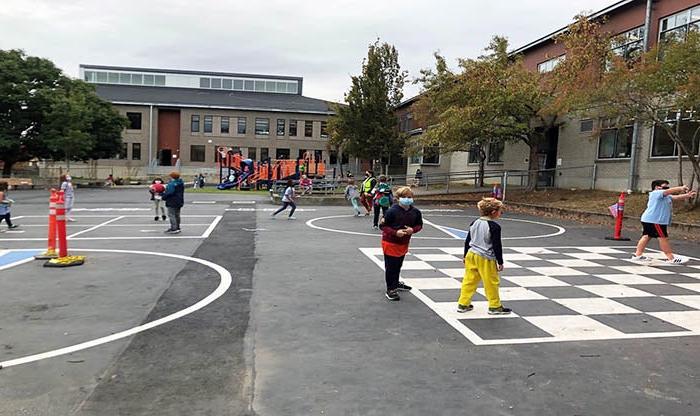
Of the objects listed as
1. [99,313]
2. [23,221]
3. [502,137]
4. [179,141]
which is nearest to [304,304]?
[99,313]

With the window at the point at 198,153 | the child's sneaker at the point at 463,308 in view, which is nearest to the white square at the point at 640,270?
the child's sneaker at the point at 463,308

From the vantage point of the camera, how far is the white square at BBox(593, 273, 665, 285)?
8.47 m

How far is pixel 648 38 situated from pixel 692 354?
23021mm

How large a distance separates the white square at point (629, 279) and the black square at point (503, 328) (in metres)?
3.25

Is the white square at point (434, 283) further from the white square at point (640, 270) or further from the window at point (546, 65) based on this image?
the window at point (546, 65)

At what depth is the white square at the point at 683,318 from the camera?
613 centimetres

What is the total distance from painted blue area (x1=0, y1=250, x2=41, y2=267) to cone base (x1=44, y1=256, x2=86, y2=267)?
92cm

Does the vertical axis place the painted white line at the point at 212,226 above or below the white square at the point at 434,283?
below

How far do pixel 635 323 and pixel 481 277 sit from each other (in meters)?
1.79

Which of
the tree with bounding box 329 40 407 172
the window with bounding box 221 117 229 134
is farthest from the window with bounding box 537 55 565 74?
the window with bounding box 221 117 229 134

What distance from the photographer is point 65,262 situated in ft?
30.2

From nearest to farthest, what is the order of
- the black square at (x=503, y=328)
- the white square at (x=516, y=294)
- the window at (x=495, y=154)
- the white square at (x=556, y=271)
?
the black square at (x=503, y=328)
the white square at (x=516, y=294)
the white square at (x=556, y=271)
the window at (x=495, y=154)

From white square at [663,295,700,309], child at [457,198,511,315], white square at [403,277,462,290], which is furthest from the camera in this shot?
white square at [403,277,462,290]

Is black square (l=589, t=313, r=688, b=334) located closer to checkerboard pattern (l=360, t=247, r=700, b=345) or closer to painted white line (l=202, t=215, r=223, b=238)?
checkerboard pattern (l=360, t=247, r=700, b=345)
